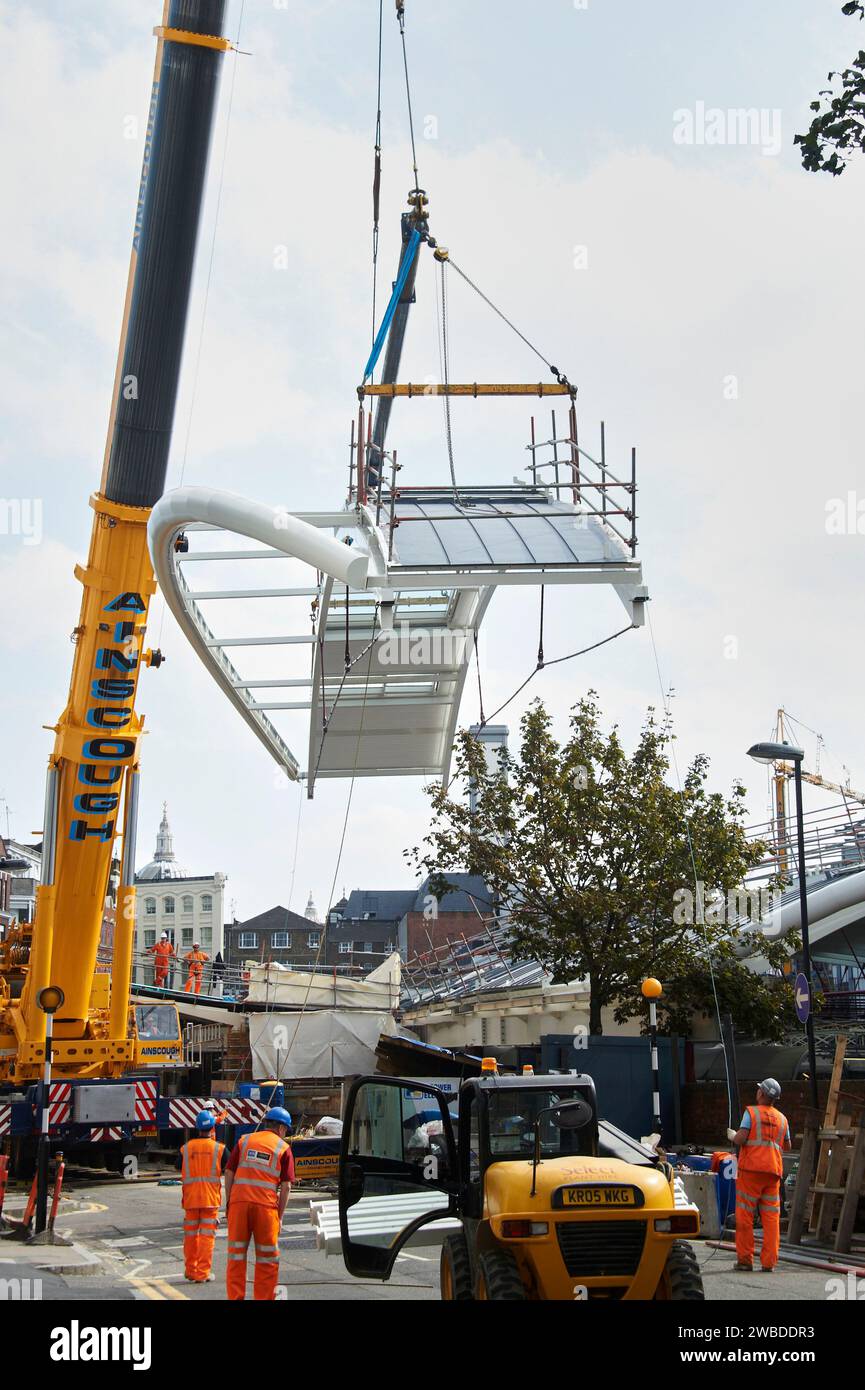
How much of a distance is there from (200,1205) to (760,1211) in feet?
16.0

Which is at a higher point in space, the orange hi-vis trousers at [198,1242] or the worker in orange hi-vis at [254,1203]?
the worker in orange hi-vis at [254,1203]

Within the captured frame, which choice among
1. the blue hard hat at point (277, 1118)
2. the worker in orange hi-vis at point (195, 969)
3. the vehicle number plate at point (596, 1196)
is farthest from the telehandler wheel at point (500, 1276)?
the worker in orange hi-vis at point (195, 969)

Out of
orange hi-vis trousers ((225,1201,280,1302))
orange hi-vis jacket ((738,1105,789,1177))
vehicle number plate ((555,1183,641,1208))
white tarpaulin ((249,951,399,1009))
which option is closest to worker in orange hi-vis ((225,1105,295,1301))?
orange hi-vis trousers ((225,1201,280,1302))

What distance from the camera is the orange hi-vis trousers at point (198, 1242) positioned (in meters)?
12.2

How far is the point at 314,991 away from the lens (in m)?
39.3

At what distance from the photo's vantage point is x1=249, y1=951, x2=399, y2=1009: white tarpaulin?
127ft

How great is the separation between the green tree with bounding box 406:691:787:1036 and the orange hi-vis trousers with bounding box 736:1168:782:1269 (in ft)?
44.8

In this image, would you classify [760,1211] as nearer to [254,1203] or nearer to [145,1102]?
[254,1203]

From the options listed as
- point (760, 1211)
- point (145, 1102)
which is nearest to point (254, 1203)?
point (760, 1211)

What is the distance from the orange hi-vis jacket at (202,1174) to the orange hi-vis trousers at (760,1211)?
462 centimetres

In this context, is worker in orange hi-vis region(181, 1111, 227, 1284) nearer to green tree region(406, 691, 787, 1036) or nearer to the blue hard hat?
the blue hard hat

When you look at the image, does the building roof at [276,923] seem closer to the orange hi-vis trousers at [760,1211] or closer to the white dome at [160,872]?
the white dome at [160,872]

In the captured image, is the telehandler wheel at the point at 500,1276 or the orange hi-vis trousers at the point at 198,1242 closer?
the telehandler wheel at the point at 500,1276
